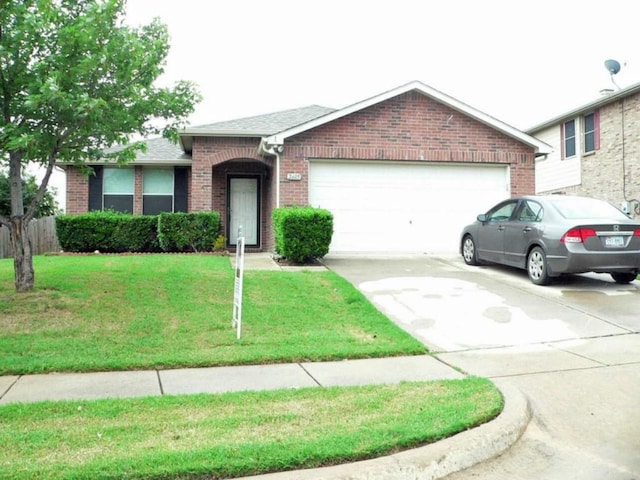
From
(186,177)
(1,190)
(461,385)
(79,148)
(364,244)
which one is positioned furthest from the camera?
(1,190)

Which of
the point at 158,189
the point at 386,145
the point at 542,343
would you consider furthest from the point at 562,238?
the point at 158,189

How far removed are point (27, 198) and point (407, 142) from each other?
1699 cm

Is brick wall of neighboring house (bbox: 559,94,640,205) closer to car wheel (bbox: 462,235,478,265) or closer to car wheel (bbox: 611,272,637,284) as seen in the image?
car wheel (bbox: 462,235,478,265)

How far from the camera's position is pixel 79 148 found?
8797mm

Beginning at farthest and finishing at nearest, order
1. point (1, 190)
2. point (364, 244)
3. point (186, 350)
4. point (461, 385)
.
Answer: point (1, 190) < point (364, 244) < point (186, 350) < point (461, 385)

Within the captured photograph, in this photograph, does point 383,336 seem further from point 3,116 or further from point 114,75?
point 3,116

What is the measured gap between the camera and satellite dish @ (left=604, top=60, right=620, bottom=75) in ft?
71.6

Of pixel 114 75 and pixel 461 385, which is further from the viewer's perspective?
pixel 114 75

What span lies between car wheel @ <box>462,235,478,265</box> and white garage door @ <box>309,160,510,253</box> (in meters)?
1.48

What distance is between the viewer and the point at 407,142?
1372 centimetres

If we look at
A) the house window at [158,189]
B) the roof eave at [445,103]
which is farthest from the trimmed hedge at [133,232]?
the roof eave at [445,103]

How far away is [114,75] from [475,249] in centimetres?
797

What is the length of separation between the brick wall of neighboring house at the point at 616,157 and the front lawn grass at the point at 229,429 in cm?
1614

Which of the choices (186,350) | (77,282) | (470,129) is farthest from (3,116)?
(470,129)
